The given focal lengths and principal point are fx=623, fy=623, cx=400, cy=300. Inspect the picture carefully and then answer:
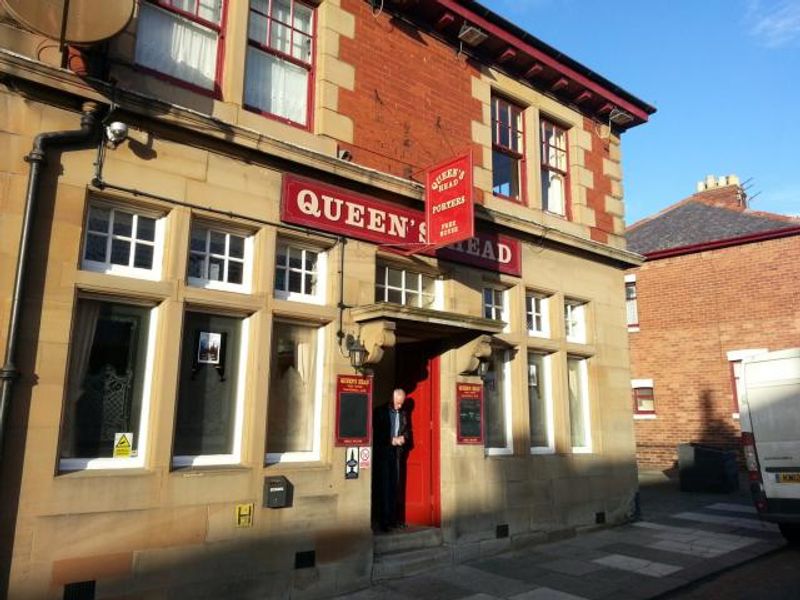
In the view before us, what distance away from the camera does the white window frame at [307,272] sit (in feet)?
24.0

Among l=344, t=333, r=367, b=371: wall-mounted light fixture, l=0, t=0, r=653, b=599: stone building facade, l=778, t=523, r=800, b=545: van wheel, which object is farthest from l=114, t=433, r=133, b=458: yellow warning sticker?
l=778, t=523, r=800, b=545: van wheel

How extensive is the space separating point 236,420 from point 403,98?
504cm

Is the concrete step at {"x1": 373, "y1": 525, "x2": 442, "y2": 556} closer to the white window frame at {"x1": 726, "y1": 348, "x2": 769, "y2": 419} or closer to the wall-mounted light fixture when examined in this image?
the wall-mounted light fixture

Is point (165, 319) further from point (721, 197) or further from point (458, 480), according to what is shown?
point (721, 197)

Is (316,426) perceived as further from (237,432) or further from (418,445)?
(418,445)

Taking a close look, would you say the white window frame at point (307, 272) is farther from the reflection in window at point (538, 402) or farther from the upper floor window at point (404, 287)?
the reflection in window at point (538, 402)

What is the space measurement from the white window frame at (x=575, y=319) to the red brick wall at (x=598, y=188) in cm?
134

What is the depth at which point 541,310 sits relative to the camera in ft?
35.2

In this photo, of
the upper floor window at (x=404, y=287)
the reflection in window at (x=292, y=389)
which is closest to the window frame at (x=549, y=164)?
the upper floor window at (x=404, y=287)

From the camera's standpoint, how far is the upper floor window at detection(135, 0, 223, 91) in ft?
22.2

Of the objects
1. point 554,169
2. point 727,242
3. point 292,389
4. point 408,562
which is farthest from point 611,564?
point 727,242

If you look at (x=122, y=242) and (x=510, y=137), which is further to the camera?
(x=510, y=137)

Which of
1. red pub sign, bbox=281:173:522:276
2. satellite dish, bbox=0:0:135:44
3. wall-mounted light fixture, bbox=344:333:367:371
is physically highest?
satellite dish, bbox=0:0:135:44

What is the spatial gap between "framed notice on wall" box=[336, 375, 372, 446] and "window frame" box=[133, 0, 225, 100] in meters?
3.64
